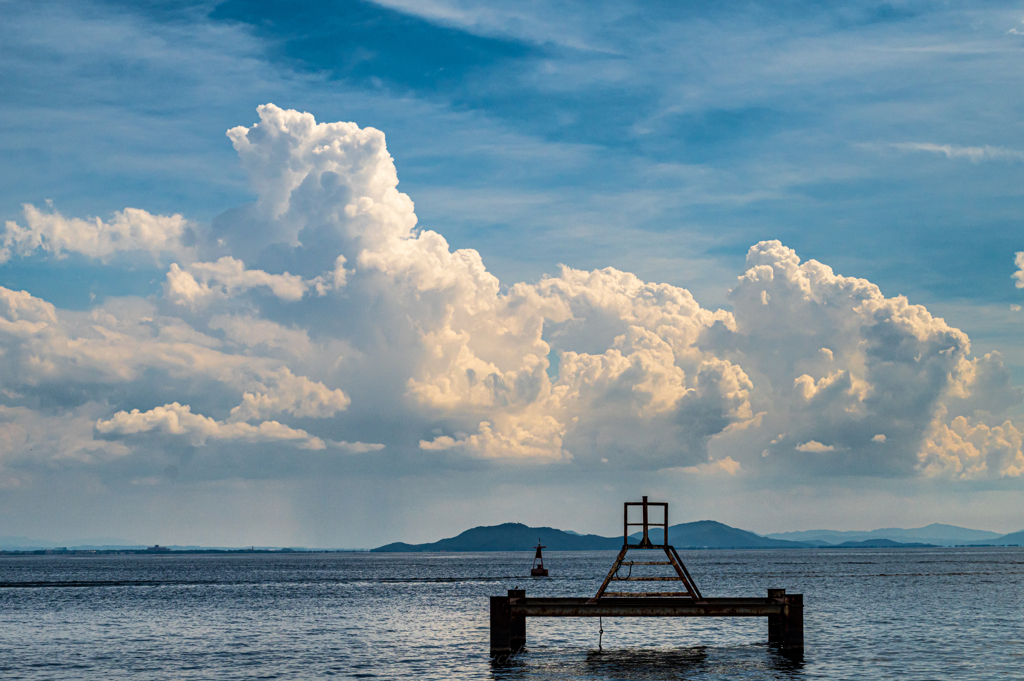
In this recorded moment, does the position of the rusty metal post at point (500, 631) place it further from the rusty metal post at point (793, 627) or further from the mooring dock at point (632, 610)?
the rusty metal post at point (793, 627)

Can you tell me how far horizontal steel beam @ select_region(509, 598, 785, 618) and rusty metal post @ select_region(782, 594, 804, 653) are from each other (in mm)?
1774

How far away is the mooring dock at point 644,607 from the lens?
45.1m

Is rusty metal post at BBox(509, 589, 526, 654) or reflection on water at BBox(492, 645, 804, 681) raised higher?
rusty metal post at BBox(509, 589, 526, 654)

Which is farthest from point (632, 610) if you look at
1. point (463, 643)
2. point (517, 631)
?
point (463, 643)

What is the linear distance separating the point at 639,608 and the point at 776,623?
11281 mm

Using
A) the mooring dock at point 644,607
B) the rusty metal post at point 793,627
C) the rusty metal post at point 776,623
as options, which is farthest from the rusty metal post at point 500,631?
the rusty metal post at point 793,627

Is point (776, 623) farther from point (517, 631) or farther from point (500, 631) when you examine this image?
point (500, 631)

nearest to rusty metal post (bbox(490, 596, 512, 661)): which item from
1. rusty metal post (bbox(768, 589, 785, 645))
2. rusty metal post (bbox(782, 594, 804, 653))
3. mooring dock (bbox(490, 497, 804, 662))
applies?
mooring dock (bbox(490, 497, 804, 662))

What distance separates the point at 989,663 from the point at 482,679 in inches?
976

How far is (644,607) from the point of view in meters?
45.3

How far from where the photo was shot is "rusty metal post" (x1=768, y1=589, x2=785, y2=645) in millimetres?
48281

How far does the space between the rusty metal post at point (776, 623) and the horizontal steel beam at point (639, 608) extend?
1.39 m

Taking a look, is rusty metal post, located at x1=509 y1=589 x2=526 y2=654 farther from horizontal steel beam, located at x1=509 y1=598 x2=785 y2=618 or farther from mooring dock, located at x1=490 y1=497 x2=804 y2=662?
horizontal steel beam, located at x1=509 y1=598 x2=785 y2=618

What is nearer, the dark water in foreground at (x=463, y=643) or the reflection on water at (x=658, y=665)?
the reflection on water at (x=658, y=665)
